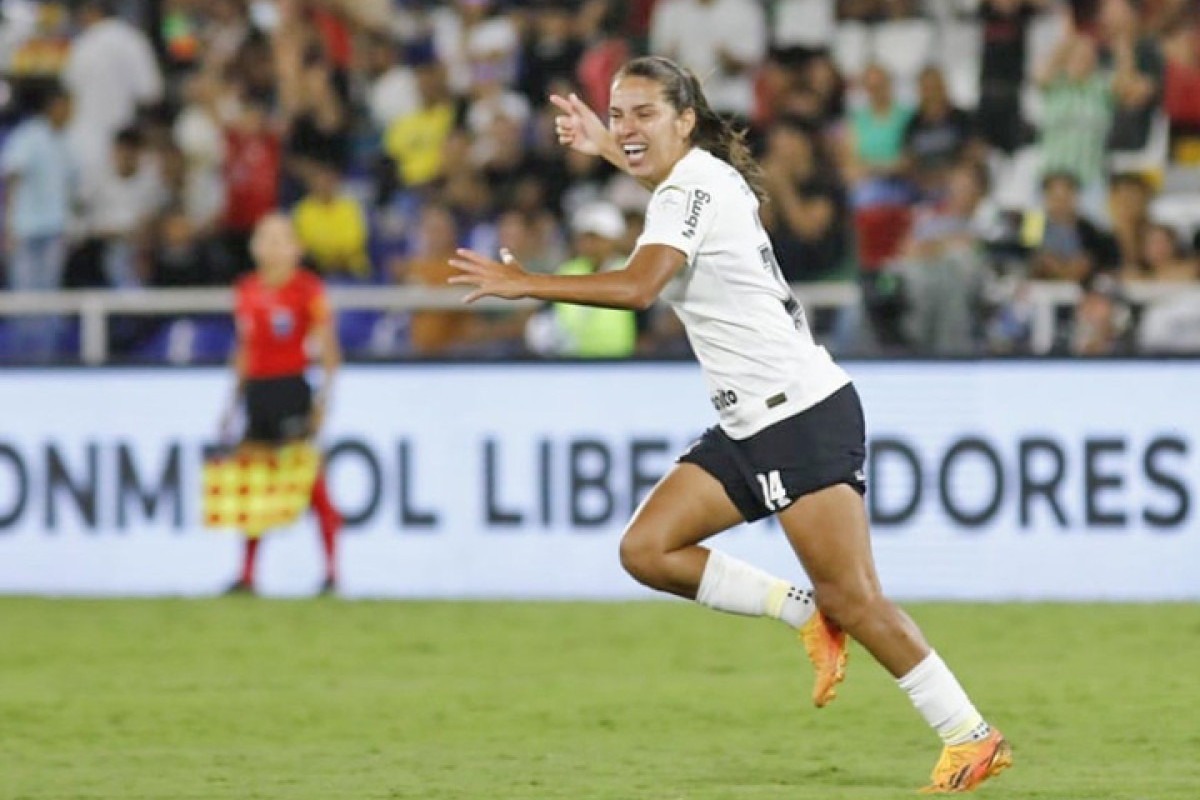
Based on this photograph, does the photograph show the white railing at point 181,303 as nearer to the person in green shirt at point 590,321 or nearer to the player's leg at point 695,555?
the person in green shirt at point 590,321

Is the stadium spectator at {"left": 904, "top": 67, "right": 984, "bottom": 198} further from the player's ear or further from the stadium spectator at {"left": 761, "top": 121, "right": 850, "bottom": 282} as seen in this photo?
the player's ear

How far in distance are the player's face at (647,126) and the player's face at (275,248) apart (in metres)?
6.92

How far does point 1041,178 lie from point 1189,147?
3.56ft

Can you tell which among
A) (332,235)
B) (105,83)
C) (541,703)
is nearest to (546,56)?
(332,235)

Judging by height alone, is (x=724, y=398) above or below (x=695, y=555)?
above

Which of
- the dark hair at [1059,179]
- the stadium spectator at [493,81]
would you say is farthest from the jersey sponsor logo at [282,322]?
the dark hair at [1059,179]

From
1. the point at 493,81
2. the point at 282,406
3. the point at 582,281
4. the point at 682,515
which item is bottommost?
Answer: the point at 282,406

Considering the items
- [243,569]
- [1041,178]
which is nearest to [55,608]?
[243,569]

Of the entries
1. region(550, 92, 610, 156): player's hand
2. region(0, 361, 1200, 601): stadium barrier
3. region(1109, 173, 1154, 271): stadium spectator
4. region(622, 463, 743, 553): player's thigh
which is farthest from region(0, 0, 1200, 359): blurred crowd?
region(622, 463, 743, 553): player's thigh

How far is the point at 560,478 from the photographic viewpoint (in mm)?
14633

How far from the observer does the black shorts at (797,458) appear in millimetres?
7637

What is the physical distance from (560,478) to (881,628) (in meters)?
7.16

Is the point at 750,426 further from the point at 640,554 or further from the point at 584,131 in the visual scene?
the point at 584,131

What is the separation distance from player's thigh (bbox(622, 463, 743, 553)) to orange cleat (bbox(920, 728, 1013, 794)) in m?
0.96
